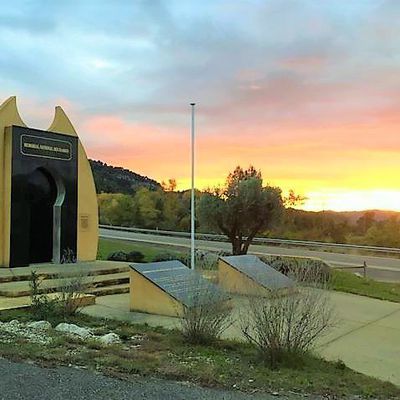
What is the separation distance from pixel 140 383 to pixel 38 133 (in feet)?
39.2

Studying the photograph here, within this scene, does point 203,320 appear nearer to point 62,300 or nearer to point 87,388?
point 87,388

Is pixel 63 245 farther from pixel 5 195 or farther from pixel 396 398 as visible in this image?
pixel 396 398

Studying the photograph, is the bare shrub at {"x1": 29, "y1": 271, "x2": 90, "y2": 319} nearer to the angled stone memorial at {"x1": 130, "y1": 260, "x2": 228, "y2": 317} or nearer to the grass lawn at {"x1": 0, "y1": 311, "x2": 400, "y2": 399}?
the angled stone memorial at {"x1": 130, "y1": 260, "x2": 228, "y2": 317}

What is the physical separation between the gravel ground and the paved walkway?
2458mm

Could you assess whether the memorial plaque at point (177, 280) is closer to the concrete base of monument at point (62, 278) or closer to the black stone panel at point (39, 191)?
the concrete base of monument at point (62, 278)

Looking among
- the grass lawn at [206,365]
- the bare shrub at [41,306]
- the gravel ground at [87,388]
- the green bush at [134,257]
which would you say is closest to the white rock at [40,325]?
the bare shrub at [41,306]

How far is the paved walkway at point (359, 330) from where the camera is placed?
25.0ft

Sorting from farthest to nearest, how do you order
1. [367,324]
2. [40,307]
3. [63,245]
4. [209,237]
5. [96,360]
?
[209,237], [63,245], [367,324], [40,307], [96,360]

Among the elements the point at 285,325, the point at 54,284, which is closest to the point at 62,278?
the point at 54,284

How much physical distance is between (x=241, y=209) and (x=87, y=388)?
59.9 ft

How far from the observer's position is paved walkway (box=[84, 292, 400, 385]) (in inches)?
301

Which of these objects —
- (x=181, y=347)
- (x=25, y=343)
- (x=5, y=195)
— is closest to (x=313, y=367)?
(x=181, y=347)

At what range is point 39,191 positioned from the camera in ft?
56.6

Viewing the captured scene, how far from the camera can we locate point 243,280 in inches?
538
